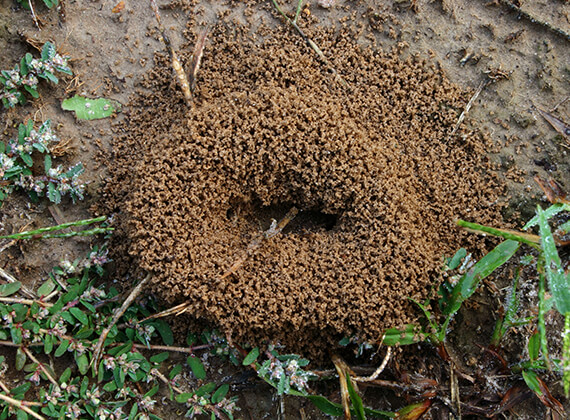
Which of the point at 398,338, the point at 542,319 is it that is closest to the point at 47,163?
the point at 398,338

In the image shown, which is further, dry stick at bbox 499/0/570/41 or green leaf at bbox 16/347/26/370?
dry stick at bbox 499/0/570/41

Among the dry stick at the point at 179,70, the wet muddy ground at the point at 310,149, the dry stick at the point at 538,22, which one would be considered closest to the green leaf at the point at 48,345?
the wet muddy ground at the point at 310,149

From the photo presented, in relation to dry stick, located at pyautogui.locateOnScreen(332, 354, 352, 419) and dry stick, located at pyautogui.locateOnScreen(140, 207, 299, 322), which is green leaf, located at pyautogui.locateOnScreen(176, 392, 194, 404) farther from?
dry stick, located at pyautogui.locateOnScreen(332, 354, 352, 419)

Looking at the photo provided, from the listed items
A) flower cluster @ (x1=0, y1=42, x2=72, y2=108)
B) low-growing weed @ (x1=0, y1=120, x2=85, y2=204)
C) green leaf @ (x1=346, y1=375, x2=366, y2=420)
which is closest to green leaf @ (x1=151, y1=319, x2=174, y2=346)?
low-growing weed @ (x1=0, y1=120, x2=85, y2=204)

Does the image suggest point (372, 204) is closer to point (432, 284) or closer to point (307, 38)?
point (432, 284)

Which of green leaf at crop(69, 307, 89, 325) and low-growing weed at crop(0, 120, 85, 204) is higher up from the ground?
low-growing weed at crop(0, 120, 85, 204)

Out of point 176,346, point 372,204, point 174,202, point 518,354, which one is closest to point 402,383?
point 518,354

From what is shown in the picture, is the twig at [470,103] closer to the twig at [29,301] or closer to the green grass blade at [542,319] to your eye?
the green grass blade at [542,319]

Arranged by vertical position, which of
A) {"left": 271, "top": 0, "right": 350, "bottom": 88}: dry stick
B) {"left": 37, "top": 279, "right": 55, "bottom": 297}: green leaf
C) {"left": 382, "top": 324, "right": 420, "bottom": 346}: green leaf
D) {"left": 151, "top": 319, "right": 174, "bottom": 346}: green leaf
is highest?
{"left": 271, "top": 0, "right": 350, "bottom": 88}: dry stick
